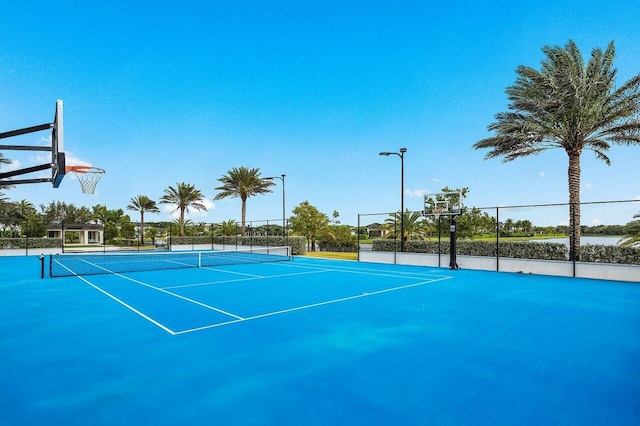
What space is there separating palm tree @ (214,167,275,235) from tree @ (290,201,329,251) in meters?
9.07

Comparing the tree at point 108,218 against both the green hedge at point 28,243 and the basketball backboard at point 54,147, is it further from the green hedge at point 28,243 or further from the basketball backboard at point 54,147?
the basketball backboard at point 54,147

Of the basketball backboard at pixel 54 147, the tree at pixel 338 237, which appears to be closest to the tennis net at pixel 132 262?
the basketball backboard at pixel 54 147

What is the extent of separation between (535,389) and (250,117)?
3446cm

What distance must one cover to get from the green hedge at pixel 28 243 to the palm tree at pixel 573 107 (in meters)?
37.5

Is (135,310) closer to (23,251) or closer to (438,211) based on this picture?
(438,211)

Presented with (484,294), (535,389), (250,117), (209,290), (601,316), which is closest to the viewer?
(535,389)

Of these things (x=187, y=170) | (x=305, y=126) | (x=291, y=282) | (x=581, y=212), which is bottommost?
(x=291, y=282)

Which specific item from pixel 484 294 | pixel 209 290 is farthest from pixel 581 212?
pixel 209 290

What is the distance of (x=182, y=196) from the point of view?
48.0m

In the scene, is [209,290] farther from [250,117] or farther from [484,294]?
[250,117]

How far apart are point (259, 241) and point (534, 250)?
23.1 m

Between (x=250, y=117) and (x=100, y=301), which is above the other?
(x=250, y=117)

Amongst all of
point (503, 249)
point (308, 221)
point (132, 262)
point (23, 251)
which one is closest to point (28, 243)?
point (23, 251)

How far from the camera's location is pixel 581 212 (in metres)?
16.0
